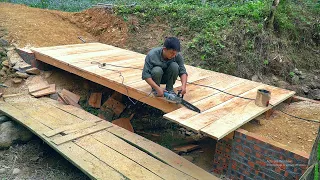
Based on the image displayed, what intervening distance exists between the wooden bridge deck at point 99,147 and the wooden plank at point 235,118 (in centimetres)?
52

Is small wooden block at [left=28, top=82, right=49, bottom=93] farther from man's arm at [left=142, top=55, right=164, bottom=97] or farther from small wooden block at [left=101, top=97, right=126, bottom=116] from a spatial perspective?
man's arm at [left=142, top=55, right=164, bottom=97]

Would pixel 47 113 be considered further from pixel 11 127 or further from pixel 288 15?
pixel 288 15

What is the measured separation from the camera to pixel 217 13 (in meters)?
7.22

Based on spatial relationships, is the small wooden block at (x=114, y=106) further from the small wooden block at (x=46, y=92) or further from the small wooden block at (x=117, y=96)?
the small wooden block at (x=46, y=92)

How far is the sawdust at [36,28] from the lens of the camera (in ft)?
20.9

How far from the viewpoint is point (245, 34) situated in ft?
21.4

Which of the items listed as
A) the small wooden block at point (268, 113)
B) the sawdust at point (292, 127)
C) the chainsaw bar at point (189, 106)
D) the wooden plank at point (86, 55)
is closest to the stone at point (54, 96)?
the wooden plank at point (86, 55)

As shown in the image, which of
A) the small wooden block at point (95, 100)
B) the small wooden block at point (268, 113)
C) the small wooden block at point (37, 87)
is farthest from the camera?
the small wooden block at point (95, 100)

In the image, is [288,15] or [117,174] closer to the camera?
[117,174]

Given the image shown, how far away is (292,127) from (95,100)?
3.39m

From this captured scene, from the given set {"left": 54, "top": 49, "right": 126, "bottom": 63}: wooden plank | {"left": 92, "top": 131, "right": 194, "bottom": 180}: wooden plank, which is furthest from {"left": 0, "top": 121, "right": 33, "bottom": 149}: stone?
{"left": 54, "top": 49, "right": 126, "bottom": 63}: wooden plank

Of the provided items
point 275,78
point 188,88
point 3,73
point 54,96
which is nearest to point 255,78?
point 275,78

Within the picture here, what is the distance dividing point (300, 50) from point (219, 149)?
4700mm

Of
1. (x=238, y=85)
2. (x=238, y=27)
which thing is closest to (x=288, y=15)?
(x=238, y=27)
